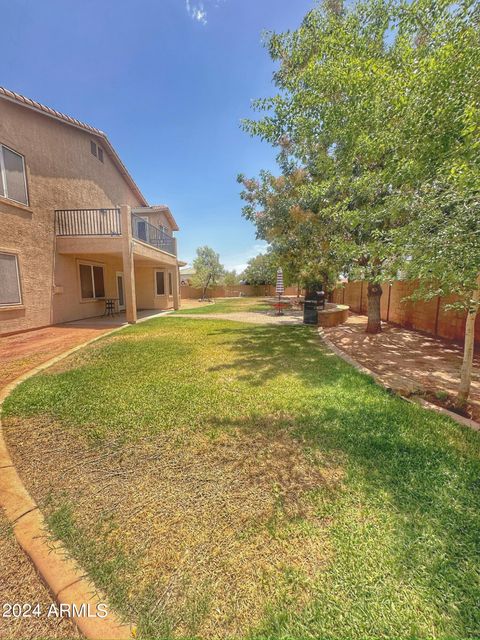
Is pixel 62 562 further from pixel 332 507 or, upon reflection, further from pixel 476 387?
pixel 476 387

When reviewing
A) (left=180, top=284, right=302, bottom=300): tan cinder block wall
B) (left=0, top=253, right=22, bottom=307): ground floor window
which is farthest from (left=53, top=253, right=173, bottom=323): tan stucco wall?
(left=180, top=284, right=302, bottom=300): tan cinder block wall

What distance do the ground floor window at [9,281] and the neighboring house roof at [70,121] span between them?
454cm

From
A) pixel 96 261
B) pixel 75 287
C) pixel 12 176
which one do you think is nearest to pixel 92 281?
pixel 96 261

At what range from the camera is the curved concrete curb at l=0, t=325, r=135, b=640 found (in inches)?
53.4

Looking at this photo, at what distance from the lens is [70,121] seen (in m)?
9.86

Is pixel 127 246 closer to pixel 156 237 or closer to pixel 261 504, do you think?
pixel 156 237

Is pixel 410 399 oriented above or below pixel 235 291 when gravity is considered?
below

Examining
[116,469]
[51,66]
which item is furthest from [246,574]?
[51,66]

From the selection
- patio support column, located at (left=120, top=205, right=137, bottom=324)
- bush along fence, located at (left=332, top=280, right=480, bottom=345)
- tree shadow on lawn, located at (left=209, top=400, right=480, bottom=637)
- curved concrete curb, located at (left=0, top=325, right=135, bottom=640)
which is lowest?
curved concrete curb, located at (left=0, top=325, right=135, bottom=640)

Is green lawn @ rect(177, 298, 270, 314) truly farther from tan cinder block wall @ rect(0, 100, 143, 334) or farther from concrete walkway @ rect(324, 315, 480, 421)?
concrete walkway @ rect(324, 315, 480, 421)

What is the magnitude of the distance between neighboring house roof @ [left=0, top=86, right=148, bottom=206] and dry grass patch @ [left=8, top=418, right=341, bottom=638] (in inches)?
385

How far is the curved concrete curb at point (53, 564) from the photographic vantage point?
1.36 m

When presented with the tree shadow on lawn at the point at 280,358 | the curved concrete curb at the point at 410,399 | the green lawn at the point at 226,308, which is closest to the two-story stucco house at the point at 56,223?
the green lawn at the point at 226,308

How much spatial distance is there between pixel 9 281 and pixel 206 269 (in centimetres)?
2878
